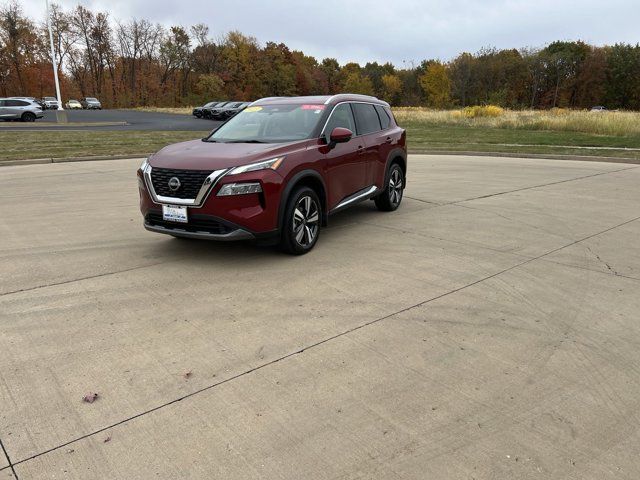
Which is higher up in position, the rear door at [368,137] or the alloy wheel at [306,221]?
the rear door at [368,137]

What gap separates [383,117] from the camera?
26.7 ft

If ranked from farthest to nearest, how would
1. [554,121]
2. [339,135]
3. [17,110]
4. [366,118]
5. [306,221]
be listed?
[17,110] < [554,121] < [366,118] < [339,135] < [306,221]

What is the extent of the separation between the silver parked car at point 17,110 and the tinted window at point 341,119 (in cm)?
3461

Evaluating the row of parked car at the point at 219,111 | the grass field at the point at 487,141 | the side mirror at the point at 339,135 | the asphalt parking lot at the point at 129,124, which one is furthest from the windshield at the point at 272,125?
the row of parked car at the point at 219,111

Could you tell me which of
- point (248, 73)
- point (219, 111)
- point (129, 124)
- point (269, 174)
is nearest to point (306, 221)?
point (269, 174)

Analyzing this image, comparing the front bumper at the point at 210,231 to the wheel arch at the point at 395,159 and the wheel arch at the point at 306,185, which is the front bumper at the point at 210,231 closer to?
the wheel arch at the point at 306,185

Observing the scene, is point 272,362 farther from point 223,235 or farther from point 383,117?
point 383,117

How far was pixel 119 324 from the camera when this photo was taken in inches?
159

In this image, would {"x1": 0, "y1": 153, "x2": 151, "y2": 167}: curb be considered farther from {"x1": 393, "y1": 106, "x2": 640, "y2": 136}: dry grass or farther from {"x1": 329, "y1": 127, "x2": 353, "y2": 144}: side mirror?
{"x1": 393, "y1": 106, "x2": 640, "y2": 136}: dry grass

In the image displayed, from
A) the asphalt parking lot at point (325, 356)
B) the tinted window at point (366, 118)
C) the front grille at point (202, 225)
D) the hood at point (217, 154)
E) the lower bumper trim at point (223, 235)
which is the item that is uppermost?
the tinted window at point (366, 118)

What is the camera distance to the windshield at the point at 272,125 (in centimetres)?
620

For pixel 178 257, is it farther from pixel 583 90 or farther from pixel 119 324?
pixel 583 90

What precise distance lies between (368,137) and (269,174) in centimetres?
247

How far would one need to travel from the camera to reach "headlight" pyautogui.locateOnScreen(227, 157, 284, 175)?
5.13 meters
